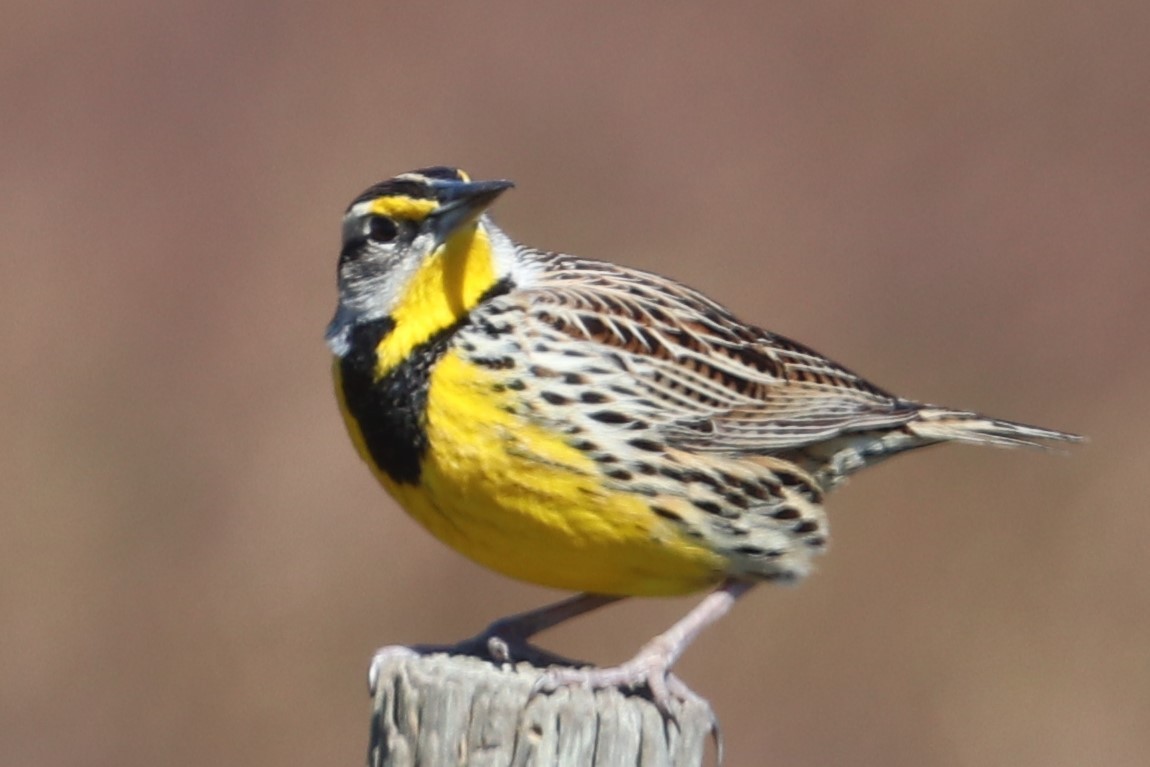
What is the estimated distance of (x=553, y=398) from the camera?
3.79m

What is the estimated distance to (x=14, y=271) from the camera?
8250 mm

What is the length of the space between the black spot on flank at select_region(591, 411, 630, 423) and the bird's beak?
0.38m

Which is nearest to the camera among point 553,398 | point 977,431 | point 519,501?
point 519,501

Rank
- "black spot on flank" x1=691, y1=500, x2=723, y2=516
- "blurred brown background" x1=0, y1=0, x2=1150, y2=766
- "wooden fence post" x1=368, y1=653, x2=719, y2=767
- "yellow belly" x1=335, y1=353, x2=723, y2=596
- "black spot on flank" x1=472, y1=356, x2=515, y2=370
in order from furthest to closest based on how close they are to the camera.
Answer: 1. "blurred brown background" x1=0, y1=0, x2=1150, y2=766
2. "black spot on flank" x1=691, y1=500, x2=723, y2=516
3. "black spot on flank" x1=472, y1=356, x2=515, y2=370
4. "yellow belly" x1=335, y1=353, x2=723, y2=596
5. "wooden fence post" x1=368, y1=653, x2=719, y2=767

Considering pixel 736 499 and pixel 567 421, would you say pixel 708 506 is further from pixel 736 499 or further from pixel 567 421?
pixel 567 421

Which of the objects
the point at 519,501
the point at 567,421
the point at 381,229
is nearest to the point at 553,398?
the point at 567,421

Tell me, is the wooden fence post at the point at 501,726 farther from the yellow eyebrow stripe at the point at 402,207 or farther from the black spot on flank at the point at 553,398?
the yellow eyebrow stripe at the point at 402,207

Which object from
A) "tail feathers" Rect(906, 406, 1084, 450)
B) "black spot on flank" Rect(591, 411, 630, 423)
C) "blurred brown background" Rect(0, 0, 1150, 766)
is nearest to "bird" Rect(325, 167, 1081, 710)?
"black spot on flank" Rect(591, 411, 630, 423)

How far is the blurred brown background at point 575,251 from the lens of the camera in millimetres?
7020

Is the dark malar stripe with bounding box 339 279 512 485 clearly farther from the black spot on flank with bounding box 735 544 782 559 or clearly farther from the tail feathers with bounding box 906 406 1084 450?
the tail feathers with bounding box 906 406 1084 450

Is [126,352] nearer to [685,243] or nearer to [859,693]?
[685,243]

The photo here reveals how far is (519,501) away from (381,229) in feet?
1.92

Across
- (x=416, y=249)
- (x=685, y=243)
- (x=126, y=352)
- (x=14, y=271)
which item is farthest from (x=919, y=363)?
(x=416, y=249)

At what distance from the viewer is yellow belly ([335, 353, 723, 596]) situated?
370 cm
